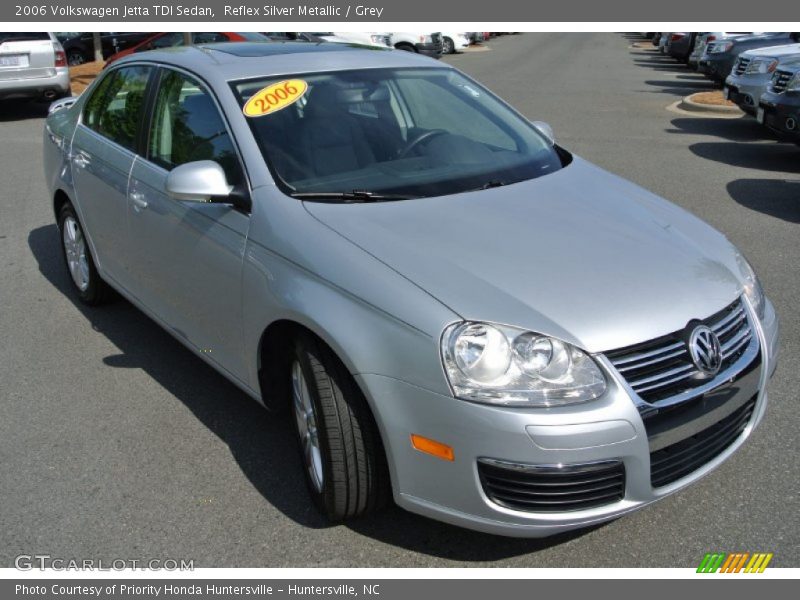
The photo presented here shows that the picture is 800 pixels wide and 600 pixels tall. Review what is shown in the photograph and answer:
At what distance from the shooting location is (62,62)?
14.2 m

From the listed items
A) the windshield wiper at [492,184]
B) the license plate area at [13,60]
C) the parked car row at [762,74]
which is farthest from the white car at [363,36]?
the windshield wiper at [492,184]

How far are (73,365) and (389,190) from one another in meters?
2.38

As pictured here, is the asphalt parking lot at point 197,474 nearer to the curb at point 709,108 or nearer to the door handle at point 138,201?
the door handle at point 138,201

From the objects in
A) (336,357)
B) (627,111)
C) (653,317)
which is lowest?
(627,111)

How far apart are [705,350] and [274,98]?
2.13 metres

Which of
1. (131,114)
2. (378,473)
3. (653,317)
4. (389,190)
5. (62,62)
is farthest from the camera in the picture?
(62,62)

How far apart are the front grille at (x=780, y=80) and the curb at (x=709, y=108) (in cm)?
345

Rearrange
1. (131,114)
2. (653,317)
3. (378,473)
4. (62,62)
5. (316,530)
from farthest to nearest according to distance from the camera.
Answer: (62,62) → (131,114) → (316,530) → (378,473) → (653,317)

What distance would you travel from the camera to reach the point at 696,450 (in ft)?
9.46

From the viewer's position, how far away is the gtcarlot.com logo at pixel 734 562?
2979 mm

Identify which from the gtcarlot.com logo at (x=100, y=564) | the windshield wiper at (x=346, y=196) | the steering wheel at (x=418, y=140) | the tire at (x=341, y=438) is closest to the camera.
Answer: the tire at (x=341, y=438)

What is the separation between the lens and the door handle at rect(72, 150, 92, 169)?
494 cm

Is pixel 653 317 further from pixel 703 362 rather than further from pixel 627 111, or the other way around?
pixel 627 111
